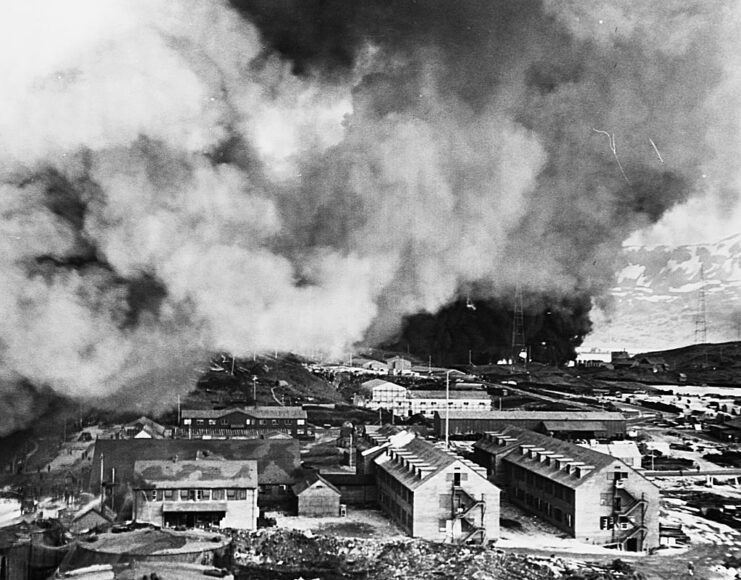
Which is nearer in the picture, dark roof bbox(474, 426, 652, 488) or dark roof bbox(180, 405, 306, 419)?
dark roof bbox(474, 426, 652, 488)

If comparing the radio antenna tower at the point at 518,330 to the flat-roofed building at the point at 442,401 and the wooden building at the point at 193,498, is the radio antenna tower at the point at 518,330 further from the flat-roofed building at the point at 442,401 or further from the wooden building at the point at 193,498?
the wooden building at the point at 193,498

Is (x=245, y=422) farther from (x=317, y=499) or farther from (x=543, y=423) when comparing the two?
(x=543, y=423)

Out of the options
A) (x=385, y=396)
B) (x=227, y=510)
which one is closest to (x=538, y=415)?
(x=385, y=396)

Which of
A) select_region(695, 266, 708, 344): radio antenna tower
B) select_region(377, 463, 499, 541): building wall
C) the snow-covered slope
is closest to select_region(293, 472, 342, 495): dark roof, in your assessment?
select_region(377, 463, 499, 541): building wall

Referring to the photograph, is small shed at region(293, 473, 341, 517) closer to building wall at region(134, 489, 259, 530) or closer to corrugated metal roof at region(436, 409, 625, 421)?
building wall at region(134, 489, 259, 530)

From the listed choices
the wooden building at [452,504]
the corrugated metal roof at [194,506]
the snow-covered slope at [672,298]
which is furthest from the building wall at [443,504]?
the snow-covered slope at [672,298]

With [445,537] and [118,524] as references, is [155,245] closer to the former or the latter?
[118,524]
